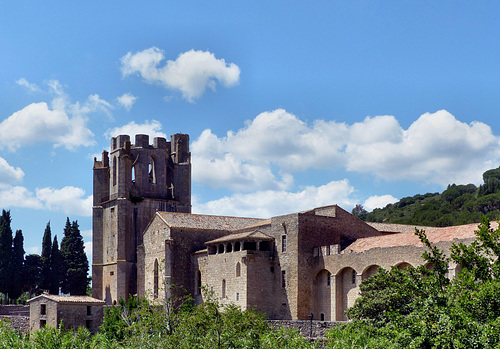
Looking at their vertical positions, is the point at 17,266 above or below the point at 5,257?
below

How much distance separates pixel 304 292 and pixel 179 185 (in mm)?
25119

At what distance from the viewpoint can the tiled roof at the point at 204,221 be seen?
54.2 meters

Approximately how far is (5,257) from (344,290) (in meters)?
37.7

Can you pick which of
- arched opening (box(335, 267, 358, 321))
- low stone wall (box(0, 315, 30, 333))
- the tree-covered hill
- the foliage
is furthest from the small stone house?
the foliage

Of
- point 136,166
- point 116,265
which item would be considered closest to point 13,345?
point 116,265

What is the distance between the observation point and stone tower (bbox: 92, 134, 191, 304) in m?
63.3

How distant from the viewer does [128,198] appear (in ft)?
212

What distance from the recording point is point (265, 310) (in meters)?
A: 46.5

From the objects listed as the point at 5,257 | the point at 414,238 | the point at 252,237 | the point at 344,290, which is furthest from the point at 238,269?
the point at 5,257

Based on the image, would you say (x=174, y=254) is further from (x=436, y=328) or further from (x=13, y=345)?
(x=436, y=328)

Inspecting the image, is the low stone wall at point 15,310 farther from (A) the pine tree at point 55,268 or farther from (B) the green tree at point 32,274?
(A) the pine tree at point 55,268

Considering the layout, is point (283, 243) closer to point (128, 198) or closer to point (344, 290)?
point (344, 290)

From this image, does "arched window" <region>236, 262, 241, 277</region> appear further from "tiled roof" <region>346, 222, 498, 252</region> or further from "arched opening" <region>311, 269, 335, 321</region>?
"tiled roof" <region>346, 222, 498, 252</region>

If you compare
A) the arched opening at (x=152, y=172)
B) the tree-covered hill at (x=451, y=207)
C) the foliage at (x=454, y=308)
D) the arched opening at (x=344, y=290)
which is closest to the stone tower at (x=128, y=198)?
the arched opening at (x=152, y=172)
